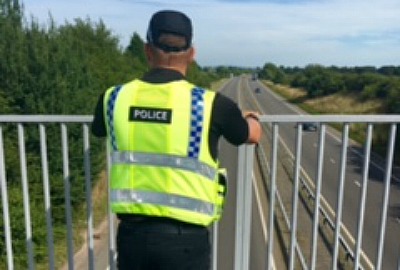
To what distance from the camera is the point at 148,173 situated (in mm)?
1914

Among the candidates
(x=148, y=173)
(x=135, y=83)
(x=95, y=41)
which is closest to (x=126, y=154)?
(x=148, y=173)

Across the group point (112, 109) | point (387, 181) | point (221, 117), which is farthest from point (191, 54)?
point (387, 181)

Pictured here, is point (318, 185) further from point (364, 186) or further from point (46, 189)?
point (46, 189)

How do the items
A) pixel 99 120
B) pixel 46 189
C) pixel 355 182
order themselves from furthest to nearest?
→ pixel 355 182 < pixel 46 189 < pixel 99 120

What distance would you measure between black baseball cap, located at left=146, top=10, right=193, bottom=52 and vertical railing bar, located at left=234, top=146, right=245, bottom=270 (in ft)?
3.38

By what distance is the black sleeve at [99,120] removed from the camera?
6.85ft

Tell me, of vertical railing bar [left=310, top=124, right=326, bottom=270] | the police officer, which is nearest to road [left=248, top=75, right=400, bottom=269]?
vertical railing bar [left=310, top=124, right=326, bottom=270]

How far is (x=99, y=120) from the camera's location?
213 cm

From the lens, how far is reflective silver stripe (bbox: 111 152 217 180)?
188 cm

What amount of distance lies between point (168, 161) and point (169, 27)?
0.56m

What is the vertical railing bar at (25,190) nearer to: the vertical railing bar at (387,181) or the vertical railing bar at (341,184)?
the vertical railing bar at (341,184)

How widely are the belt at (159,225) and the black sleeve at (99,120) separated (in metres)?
0.44

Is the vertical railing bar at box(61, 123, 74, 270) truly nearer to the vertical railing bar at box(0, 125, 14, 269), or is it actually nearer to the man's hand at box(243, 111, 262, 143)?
the vertical railing bar at box(0, 125, 14, 269)

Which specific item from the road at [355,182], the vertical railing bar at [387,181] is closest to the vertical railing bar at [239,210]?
the road at [355,182]
